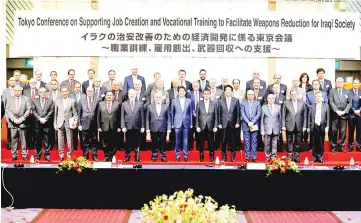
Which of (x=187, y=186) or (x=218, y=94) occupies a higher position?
(x=218, y=94)

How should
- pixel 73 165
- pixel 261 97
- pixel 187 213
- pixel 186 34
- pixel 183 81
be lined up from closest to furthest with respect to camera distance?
pixel 187 213 < pixel 73 165 < pixel 261 97 < pixel 183 81 < pixel 186 34

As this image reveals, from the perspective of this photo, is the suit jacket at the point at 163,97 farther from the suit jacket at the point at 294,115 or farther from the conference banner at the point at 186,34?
the suit jacket at the point at 294,115

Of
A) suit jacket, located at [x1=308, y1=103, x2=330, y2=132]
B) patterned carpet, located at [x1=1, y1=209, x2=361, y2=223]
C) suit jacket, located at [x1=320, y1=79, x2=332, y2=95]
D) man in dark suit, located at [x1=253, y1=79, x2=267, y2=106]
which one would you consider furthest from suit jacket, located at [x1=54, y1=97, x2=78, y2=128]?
suit jacket, located at [x1=320, y1=79, x2=332, y2=95]

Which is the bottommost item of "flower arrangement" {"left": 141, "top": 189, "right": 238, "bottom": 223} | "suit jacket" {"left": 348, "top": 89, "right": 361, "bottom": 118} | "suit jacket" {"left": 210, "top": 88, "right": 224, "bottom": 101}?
"flower arrangement" {"left": 141, "top": 189, "right": 238, "bottom": 223}

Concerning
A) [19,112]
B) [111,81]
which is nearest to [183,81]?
[111,81]

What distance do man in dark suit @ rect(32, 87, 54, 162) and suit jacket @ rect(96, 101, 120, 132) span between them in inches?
27.1

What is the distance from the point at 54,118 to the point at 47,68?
2432 millimetres

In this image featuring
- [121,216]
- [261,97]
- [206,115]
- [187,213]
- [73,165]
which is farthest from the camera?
[261,97]

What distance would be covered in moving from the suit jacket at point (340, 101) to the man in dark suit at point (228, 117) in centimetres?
136

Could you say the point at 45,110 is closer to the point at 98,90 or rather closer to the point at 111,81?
the point at 98,90

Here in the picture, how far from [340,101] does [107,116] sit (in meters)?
3.24

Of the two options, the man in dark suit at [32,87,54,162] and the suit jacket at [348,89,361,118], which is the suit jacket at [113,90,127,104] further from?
the suit jacket at [348,89,361,118]

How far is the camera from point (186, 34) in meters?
8.19

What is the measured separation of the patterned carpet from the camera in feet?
16.1
